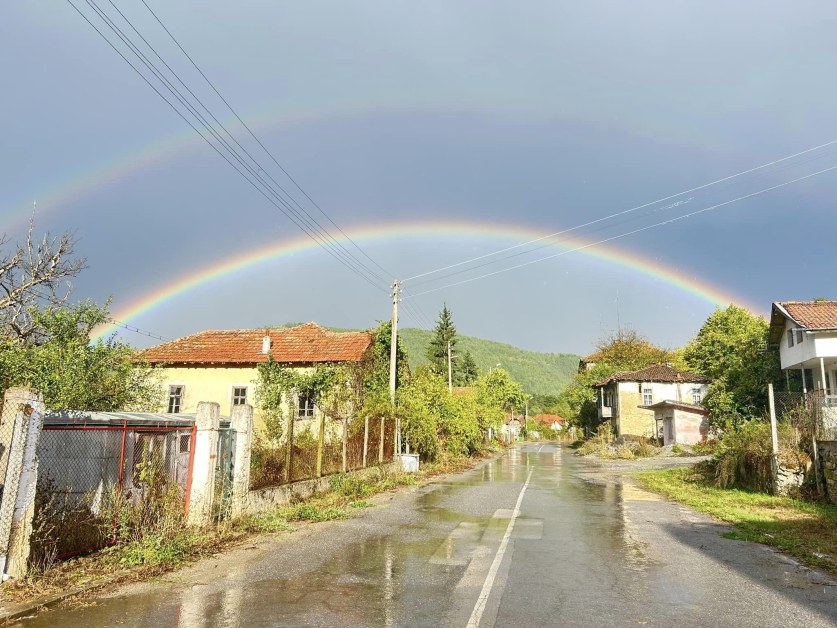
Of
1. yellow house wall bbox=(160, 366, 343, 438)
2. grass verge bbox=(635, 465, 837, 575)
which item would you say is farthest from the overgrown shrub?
yellow house wall bbox=(160, 366, 343, 438)

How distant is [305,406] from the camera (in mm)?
29859

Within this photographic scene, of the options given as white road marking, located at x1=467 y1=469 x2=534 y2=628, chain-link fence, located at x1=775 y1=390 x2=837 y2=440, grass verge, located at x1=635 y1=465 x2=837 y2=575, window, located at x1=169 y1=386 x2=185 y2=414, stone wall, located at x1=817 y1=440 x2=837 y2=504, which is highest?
window, located at x1=169 y1=386 x2=185 y2=414

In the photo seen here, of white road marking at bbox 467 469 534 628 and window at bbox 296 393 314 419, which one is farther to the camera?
window at bbox 296 393 314 419

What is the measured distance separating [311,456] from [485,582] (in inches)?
369

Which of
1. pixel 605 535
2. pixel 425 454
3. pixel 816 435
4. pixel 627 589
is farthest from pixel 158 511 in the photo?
pixel 425 454

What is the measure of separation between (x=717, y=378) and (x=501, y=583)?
36.3 metres

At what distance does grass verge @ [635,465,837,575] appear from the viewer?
31.0ft

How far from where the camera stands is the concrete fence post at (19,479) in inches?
262

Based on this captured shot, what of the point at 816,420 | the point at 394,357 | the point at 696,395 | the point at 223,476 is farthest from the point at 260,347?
the point at 696,395

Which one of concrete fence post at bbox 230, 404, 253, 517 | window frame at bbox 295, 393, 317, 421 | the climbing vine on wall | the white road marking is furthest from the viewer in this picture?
window frame at bbox 295, 393, 317, 421

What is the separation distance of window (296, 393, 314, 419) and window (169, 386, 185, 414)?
679cm

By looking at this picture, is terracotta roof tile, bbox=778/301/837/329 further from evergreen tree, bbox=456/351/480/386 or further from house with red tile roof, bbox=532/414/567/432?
house with red tile roof, bbox=532/414/567/432

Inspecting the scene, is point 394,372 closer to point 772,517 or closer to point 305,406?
point 305,406

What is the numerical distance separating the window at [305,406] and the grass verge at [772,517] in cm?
1649
